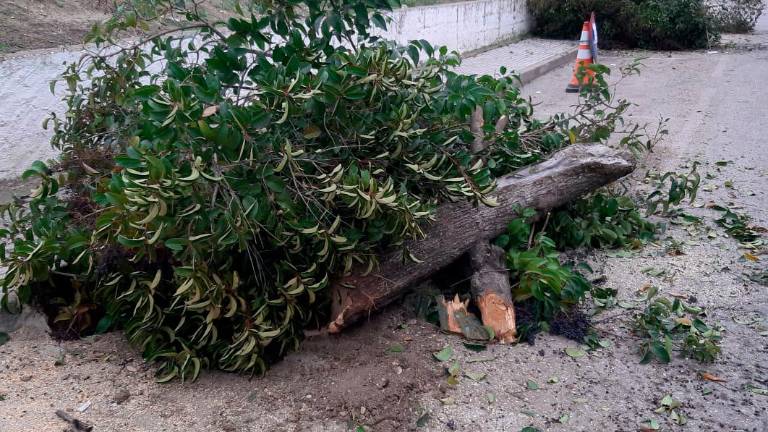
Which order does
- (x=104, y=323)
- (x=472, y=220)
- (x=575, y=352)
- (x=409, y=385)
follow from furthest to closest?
(x=472, y=220) → (x=104, y=323) → (x=575, y=352) → (x=409, y=385)

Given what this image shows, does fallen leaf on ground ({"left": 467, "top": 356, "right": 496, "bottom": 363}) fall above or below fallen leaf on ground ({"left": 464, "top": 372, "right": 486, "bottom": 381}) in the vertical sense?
below

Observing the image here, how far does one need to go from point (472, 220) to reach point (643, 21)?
37.9 ft

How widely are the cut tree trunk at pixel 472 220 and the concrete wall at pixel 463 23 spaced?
6390 millimetres

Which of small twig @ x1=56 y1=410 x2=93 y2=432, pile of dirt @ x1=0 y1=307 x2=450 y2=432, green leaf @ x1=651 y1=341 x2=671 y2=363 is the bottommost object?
green leaf @ x1=651 y1=341 x2=671 y2=363

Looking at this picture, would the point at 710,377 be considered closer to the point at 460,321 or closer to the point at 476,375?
the point at 476,375

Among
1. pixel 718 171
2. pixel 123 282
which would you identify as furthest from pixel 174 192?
pixel 718 171

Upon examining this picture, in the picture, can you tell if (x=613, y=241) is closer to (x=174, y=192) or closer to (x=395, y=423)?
(x=395, y=423)

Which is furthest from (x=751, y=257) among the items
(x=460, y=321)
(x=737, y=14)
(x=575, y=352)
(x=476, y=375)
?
(x=737, y=14)

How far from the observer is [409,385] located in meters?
3.07

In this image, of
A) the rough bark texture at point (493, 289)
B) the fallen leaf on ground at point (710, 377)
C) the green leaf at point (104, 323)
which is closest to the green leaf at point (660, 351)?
the fallen leaf on ground at point (710, 377)

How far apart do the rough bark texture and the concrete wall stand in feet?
22.5

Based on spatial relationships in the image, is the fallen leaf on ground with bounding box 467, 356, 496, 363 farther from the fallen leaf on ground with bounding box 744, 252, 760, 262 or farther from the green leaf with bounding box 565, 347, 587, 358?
the fallen leaf on ground with bounding box 744, 252, 760, 262

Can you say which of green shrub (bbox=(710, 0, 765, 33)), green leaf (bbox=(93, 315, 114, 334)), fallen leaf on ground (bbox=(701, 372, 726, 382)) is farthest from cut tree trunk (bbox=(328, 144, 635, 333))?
green shrub (bbox=(710, 0, 765, 33))

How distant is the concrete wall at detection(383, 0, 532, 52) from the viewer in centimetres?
1075
